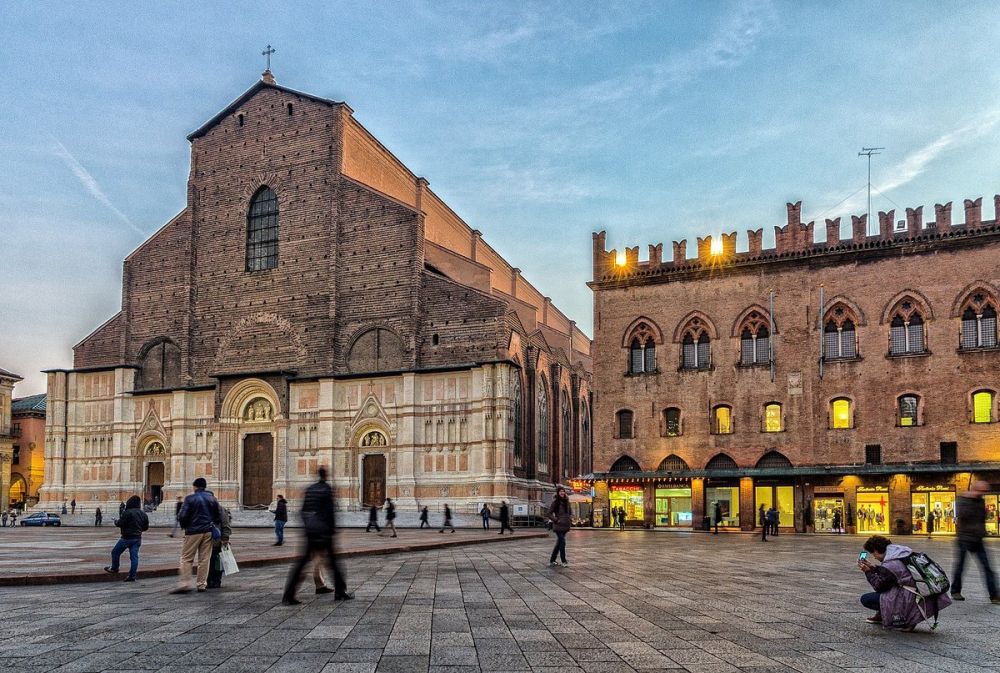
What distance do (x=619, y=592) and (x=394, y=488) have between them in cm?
3445

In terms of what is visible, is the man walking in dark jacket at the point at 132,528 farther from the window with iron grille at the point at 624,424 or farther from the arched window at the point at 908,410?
the arched window at the point at 908,410

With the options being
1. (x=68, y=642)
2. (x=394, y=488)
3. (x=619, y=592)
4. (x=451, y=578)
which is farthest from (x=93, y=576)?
(x=394, y=488)

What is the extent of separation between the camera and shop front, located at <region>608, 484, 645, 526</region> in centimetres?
4216

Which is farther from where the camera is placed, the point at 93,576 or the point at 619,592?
the point at 93,576

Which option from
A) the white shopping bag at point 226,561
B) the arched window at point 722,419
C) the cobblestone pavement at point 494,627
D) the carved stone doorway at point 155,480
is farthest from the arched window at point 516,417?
the white shopping bag at point 226,561

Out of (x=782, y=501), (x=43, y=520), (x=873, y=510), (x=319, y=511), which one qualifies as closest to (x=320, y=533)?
(x=319, y=511)

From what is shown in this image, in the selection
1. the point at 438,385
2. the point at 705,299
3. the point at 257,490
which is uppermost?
the point at 705,299

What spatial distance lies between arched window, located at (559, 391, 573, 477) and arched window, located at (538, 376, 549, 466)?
290cm

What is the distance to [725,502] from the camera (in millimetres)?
40469

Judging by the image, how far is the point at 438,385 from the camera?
4644 cm

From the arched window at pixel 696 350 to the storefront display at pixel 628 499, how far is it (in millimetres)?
6199

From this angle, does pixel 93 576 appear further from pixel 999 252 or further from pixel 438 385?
pixel 999 252

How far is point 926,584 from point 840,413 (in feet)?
105

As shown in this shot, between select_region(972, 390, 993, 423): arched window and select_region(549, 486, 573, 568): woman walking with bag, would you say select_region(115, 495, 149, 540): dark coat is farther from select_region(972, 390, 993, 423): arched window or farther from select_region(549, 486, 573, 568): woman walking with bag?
select_region(972, 390, 993, 423): arched window
